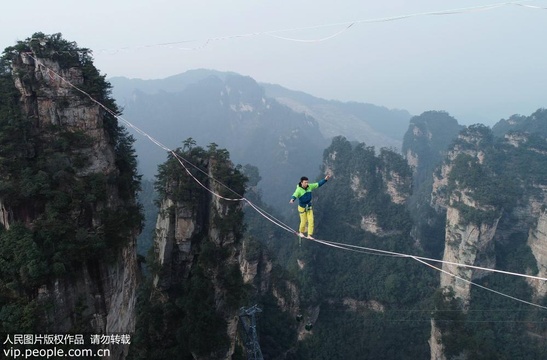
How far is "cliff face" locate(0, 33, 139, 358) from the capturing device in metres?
9.53

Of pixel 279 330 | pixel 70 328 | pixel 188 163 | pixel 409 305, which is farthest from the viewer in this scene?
pixel 409 305

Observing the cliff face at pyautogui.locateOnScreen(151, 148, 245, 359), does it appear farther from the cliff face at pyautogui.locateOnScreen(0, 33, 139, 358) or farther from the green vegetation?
the cliff face at pyautogui.locateOnScreen(0, 33, 139, 358)

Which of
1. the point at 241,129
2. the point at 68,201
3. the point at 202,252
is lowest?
the point at 202,252

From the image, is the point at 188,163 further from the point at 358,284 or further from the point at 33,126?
the point at 358,284

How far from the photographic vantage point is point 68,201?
10203 millimetres

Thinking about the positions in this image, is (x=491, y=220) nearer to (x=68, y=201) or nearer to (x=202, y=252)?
(x=202, y=252)

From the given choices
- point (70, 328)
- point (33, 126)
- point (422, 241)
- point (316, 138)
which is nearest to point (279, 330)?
point (70, 328)

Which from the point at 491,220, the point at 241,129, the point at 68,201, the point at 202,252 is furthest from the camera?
the point at 241,129

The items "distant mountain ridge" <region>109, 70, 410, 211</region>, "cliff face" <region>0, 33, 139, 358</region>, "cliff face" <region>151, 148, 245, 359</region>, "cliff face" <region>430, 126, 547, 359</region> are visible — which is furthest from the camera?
"distant mountain ridge" <region>109, 70, 410, 211</region>

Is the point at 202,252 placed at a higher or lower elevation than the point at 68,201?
lower

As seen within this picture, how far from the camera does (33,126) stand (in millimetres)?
11367

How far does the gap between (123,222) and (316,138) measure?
13412 centimetres

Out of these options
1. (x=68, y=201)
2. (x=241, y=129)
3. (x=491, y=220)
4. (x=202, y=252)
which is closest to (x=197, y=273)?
(x=202, y=252)

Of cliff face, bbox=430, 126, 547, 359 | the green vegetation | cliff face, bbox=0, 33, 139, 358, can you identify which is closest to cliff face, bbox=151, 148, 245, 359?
the green vegetation
